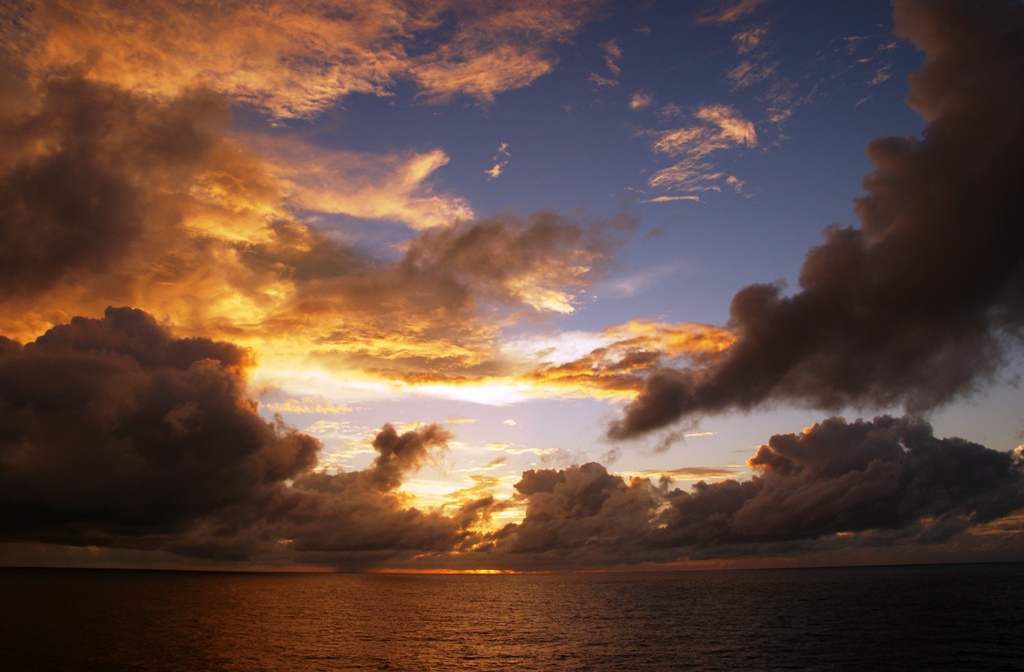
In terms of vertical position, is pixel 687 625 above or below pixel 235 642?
below

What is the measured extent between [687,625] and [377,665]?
255 ft

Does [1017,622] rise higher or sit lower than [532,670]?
lower

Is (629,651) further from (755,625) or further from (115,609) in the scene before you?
(115,609)

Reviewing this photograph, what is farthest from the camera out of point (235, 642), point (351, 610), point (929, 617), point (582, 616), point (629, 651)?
point (351, 610)

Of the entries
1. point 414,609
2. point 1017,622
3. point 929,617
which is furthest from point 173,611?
point 1017,622

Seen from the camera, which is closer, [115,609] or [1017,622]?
[1017,622]

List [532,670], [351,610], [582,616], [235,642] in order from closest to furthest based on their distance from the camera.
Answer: [532,670], [235,642], [582,616], [351,610]

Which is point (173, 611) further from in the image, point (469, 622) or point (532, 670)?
point (532, 670)

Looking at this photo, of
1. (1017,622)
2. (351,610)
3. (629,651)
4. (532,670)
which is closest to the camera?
(532,670)

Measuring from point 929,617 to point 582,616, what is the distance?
81.8 meters

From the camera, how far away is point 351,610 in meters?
186

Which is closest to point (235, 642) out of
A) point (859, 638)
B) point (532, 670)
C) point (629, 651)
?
point (532, 670)

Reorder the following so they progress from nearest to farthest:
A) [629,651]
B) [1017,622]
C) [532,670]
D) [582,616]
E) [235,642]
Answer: [532,670]
[629,651]
[235,642]
[1017,622]
[582,616]

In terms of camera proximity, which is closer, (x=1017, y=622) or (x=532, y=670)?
(x=532, y=670)
